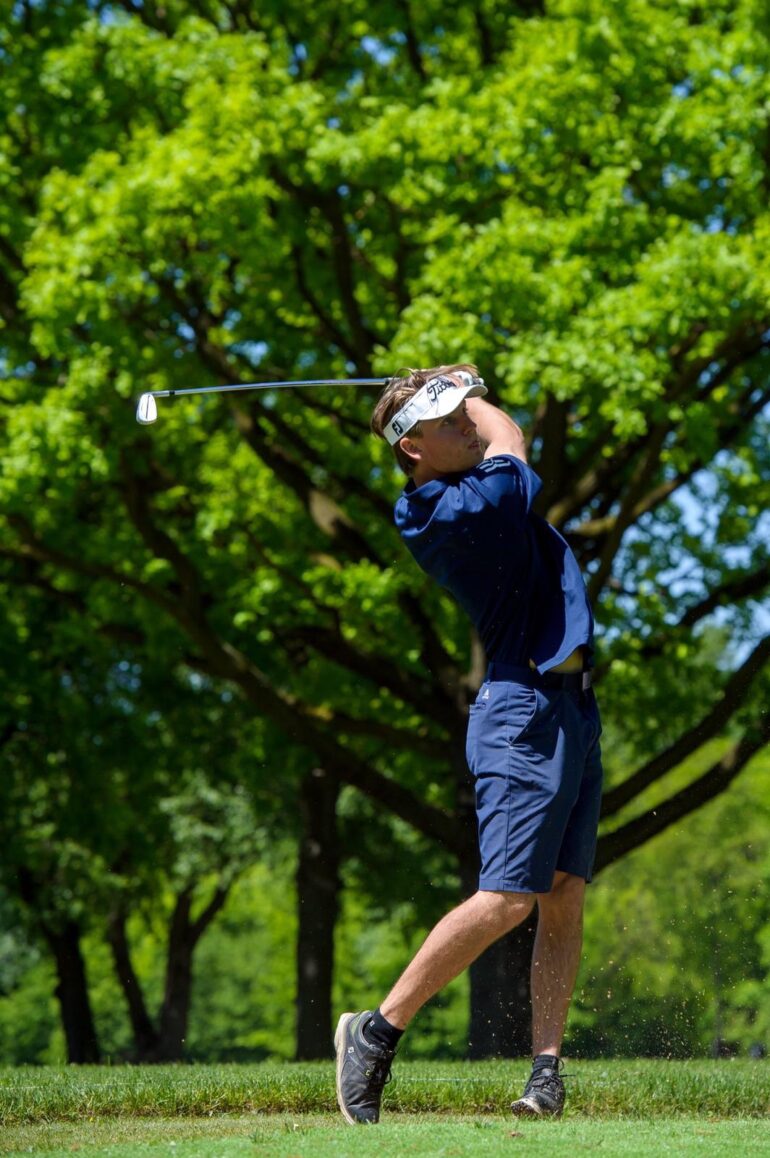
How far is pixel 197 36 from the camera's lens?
13617mm

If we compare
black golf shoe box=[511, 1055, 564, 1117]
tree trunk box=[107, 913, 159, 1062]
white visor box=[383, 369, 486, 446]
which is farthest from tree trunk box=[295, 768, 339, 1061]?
white visor box=[383, 369, 486, 446]

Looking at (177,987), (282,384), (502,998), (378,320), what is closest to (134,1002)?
(177,987)

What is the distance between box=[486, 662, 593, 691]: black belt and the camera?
16.2ft

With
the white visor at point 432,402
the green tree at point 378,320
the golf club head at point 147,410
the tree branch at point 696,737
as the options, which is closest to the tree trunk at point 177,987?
the green tree at point 378,320

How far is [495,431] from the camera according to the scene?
17.1 feet

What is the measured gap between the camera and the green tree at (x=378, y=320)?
1204 cm

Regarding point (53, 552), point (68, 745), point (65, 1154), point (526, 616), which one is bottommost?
point (65, 1154)

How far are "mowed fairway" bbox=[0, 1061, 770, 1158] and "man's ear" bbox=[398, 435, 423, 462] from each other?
209 cm

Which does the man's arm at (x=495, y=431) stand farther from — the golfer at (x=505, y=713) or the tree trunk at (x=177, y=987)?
the tree trunk at (x=177, y=987)

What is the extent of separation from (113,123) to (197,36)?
120cm

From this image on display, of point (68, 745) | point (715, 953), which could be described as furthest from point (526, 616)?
point (715, 953)

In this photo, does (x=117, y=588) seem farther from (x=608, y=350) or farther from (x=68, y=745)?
(x=608, y=350)

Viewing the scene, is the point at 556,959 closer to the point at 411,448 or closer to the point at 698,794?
the point at 411,448

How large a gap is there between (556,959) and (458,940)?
1.83 feet
